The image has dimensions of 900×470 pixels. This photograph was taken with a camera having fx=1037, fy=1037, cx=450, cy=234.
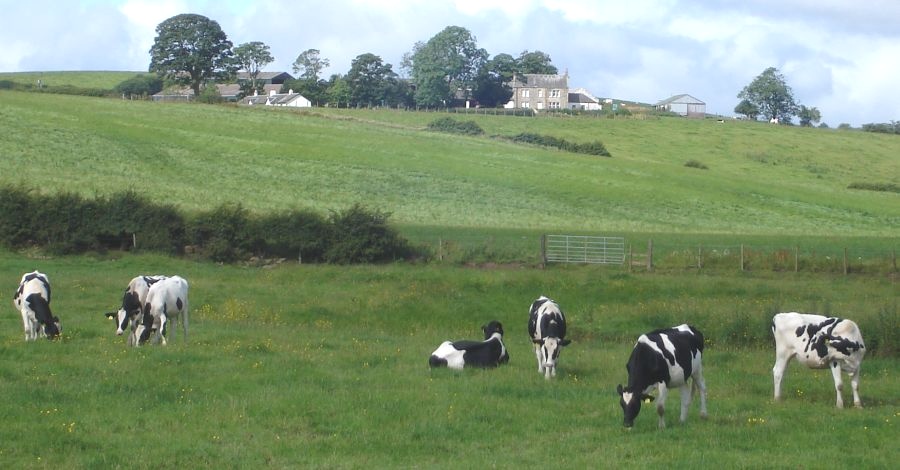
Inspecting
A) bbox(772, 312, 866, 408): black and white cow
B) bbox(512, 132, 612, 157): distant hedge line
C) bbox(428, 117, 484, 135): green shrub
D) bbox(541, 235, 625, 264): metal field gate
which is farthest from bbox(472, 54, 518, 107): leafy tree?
bbox(772, 312, 866, 408): black and white cow

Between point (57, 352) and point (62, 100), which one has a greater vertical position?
point (62, 100)

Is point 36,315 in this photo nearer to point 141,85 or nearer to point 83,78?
point 141,85

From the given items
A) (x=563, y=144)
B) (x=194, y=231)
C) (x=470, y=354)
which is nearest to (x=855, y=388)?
(x=470, y=354)

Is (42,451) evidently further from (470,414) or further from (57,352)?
(57,352)

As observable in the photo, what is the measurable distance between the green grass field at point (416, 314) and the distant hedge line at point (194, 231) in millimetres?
1389

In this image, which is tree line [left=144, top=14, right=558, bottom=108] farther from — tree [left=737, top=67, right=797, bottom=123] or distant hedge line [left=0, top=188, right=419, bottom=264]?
distant hedge line [left=0, top=188, right=419, bottom=264]

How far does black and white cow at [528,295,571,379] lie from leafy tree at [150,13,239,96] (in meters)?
114

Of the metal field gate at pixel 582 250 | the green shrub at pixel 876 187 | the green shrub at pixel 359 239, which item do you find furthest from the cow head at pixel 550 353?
the green shrub at pixel 876 187

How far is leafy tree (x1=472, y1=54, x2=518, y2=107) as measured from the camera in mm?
178000

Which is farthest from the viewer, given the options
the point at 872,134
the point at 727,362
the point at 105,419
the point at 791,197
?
the point at 872,134

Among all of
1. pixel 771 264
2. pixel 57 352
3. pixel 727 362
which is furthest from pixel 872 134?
pixel 57 352

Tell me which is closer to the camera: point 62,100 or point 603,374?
point 603,374

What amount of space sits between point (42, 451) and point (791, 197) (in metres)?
75.2

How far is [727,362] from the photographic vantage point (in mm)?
23578
